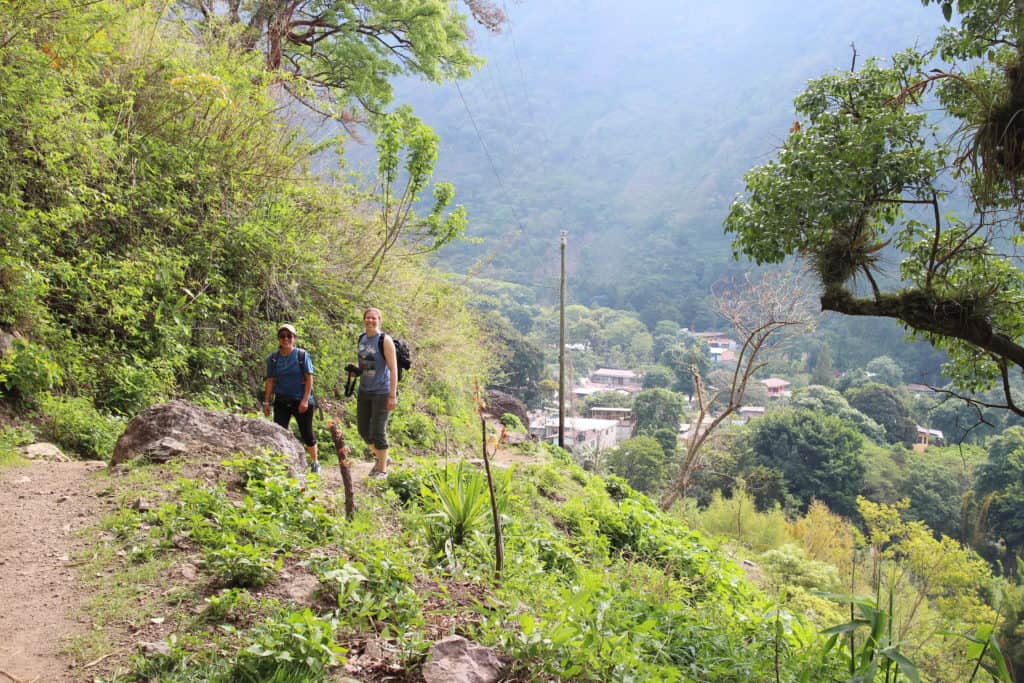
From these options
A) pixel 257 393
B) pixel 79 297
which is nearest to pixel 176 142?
pixel 79 297

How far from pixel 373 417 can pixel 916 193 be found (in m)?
5.09

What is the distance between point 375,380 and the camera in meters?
5.82

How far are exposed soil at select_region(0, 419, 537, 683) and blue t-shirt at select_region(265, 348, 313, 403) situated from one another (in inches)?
52.8

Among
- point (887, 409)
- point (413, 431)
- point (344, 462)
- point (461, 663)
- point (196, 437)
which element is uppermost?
point (344, 462)

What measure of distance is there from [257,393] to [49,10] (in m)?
4.80

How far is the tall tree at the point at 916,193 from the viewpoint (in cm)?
515

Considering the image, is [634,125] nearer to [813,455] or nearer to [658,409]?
[658,409]

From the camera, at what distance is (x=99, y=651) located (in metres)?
2.65

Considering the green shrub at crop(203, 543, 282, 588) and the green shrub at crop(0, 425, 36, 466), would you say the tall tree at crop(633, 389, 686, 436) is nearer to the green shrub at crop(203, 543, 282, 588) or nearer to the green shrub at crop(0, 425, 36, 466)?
the green shrub at crop(0, 425, 36, 466)

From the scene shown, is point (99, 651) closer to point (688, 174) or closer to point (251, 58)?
point (251, 58)

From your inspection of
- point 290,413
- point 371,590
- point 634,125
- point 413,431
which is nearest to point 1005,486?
point 413,431

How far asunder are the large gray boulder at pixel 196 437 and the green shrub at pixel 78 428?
1.20m

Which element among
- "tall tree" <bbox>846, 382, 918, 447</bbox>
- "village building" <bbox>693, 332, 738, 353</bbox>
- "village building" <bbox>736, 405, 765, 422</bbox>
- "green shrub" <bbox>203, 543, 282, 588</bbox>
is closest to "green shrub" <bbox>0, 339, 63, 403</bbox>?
"green shrub" <bbox>203, 543, 282, 588</bbox>

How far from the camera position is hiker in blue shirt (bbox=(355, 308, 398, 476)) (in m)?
5.80
